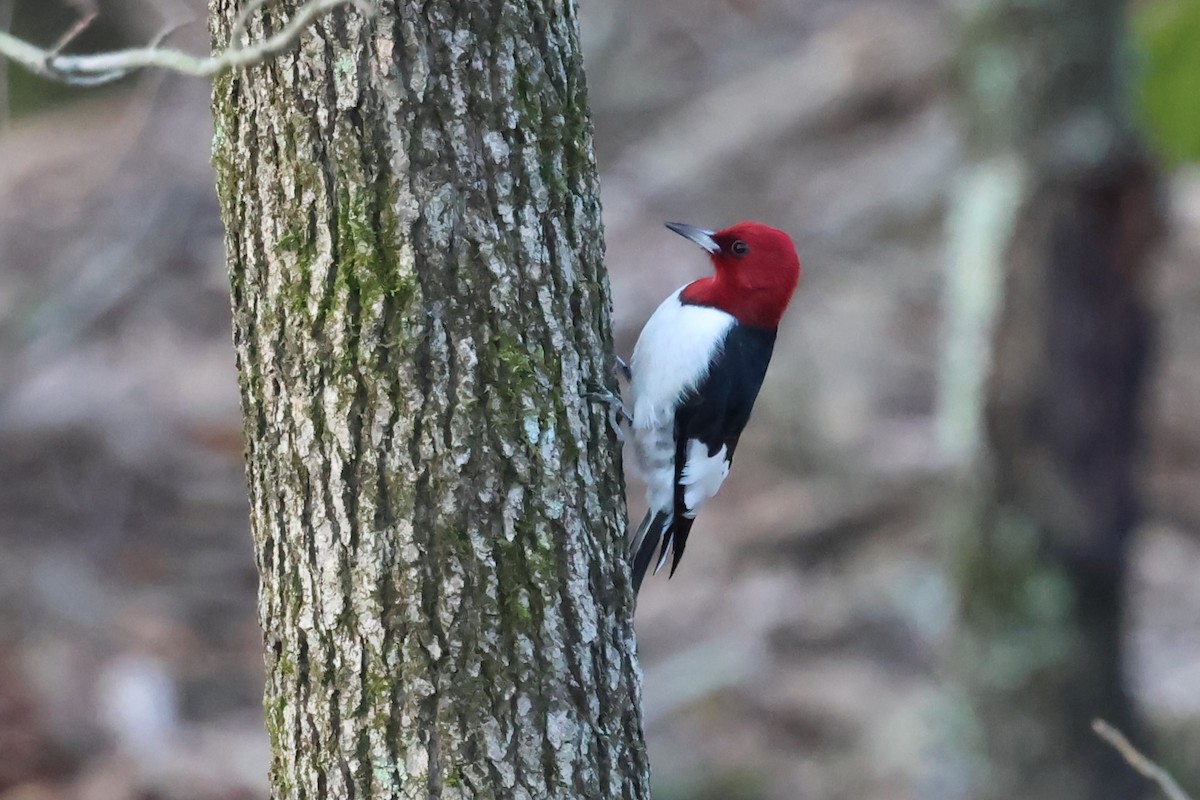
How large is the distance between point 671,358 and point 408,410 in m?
1.42

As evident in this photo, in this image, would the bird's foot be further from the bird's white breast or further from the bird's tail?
the bird's tail

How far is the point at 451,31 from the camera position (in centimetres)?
229

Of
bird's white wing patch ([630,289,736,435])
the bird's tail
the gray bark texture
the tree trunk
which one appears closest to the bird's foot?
the gray bark texture

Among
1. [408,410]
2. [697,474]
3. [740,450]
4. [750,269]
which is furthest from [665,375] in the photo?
[740,450]

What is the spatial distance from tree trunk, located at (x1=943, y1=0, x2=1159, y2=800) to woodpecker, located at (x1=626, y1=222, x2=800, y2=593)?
5.83 feet

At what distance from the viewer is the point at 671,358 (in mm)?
3584

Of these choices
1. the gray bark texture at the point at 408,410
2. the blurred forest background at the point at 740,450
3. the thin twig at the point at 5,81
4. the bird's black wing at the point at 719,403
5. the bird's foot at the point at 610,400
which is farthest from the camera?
the blurred forest background at the point at 740,450

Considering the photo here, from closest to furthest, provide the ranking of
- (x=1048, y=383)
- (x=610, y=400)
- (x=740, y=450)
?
(x=610, y=400), (x=1048, y=383), (x=740, y=450)

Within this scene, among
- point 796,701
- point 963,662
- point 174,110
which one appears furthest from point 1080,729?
point 174,110

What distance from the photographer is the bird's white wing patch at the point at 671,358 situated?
11.6ft

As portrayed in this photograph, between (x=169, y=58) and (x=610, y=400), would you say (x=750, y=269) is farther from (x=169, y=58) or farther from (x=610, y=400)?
(x=169, y=58)

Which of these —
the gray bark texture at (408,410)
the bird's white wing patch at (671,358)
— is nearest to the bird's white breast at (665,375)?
the bird's white wing patch at (671,358)

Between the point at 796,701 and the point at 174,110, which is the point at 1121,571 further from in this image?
the point at 174,110

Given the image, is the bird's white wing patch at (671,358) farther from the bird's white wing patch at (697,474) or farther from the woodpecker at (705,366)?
the bird's white wing patch at (697,474)
